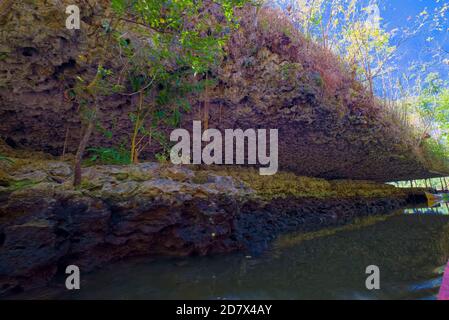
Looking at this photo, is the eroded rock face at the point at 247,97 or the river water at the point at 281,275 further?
the eroded rock face at the point at 247,97

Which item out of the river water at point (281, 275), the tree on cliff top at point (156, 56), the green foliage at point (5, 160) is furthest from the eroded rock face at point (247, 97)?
the river water at point (281, 275)

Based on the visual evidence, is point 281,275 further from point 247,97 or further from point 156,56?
point 247,97

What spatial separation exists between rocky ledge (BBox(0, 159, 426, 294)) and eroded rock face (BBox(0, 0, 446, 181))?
48.3 inches

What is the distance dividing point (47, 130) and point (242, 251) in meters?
4.50

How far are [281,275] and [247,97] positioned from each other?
4568 millimetres

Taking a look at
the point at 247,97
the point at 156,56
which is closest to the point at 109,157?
the point at 156,56

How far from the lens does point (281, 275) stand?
124 inches

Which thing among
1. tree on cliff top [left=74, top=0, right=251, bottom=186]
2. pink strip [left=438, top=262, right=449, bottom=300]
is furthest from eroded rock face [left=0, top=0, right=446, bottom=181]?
pink strip [left=438, top=262, right=449, bottom=300]

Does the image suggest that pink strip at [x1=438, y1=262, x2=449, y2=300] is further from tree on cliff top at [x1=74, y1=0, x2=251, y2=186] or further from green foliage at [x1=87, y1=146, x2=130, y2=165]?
green foliage at [x1=87, y1=146, x2=130, y2=165]

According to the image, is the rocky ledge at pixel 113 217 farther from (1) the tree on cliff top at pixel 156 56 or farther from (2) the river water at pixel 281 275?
(1) the tree on cliff top at pixel 156 56

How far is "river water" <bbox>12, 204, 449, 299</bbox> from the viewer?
8.46ft

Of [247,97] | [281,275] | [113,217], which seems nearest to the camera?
[281,275]

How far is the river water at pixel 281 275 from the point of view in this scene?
258cm

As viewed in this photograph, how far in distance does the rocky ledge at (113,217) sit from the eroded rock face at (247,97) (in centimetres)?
123
